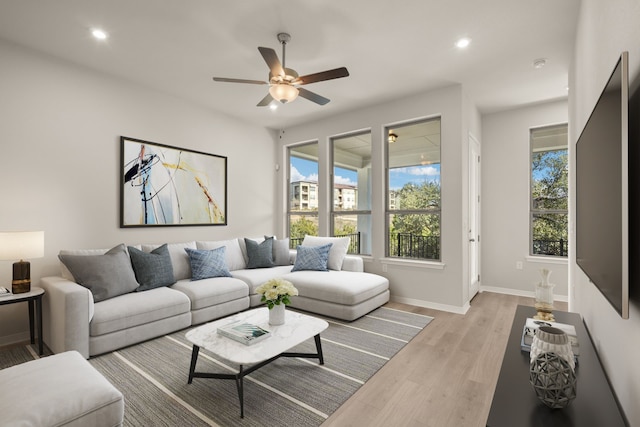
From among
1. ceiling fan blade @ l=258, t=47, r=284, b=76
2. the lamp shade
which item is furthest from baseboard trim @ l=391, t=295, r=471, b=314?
the lamp shade

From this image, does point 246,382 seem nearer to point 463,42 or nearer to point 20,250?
point 20,250

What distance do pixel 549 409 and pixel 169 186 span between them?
4345mm

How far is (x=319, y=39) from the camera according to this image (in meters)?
2.95

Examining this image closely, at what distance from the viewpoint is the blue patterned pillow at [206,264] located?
392 cm

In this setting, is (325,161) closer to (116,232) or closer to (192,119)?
(192,119)

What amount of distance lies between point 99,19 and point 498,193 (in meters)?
5.40

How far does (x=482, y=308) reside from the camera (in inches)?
164

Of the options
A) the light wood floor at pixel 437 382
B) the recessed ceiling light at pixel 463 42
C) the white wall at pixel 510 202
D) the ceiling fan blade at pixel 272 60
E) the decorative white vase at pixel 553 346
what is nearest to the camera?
the decorative white vase at pixel 553 346

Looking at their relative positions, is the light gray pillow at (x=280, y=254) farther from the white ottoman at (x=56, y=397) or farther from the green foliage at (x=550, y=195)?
the green foliage at (x=550, y=195)

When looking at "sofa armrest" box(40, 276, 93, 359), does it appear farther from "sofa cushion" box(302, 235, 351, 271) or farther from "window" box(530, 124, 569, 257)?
"window" box(530, 124, 569, 257)

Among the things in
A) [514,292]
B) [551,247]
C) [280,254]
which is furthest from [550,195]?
[280,254]

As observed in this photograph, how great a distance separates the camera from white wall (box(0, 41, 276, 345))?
3.02m

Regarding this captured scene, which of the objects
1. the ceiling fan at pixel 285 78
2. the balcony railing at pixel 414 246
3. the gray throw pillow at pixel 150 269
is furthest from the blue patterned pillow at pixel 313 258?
the ceiling fan at pixel 285 78

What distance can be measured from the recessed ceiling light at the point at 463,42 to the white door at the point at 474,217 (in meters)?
1.66
